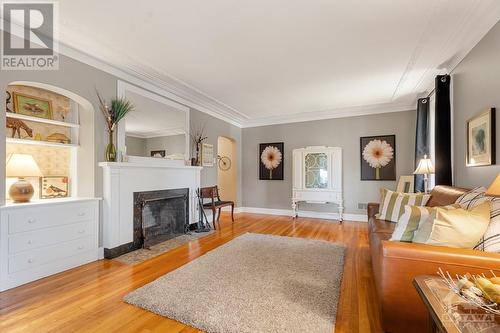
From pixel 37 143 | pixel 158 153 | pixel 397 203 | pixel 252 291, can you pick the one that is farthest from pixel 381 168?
pixel 37 143

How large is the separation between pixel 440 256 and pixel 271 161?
473cm

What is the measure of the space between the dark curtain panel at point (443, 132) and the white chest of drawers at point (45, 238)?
4.50m

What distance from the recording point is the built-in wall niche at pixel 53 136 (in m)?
2.51

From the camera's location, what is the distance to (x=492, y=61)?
216 centimetres

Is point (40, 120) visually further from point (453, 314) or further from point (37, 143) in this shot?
point (453, 314)

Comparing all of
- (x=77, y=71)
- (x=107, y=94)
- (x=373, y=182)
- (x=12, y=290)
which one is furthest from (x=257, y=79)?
(x=12, y=290)

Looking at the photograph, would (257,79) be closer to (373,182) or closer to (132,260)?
(132,260)

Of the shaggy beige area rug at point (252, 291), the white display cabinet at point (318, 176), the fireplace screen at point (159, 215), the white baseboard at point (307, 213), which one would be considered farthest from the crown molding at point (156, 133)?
the white baseboard at point (307, 213)

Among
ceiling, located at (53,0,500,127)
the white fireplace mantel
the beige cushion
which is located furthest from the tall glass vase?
the beige cushion

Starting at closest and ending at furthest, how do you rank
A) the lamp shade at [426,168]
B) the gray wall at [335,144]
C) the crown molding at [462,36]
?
1. the crown molding at [462,36]
2. the lamp shade at [426,168]
3. the gray wall at [335,144]

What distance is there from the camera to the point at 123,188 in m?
3.12

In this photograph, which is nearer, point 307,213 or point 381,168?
point 381,168

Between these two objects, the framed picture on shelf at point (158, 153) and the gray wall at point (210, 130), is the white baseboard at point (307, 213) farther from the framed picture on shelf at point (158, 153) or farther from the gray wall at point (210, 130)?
the framed picture on shelf at point (158, 153)

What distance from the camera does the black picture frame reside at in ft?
15.9
